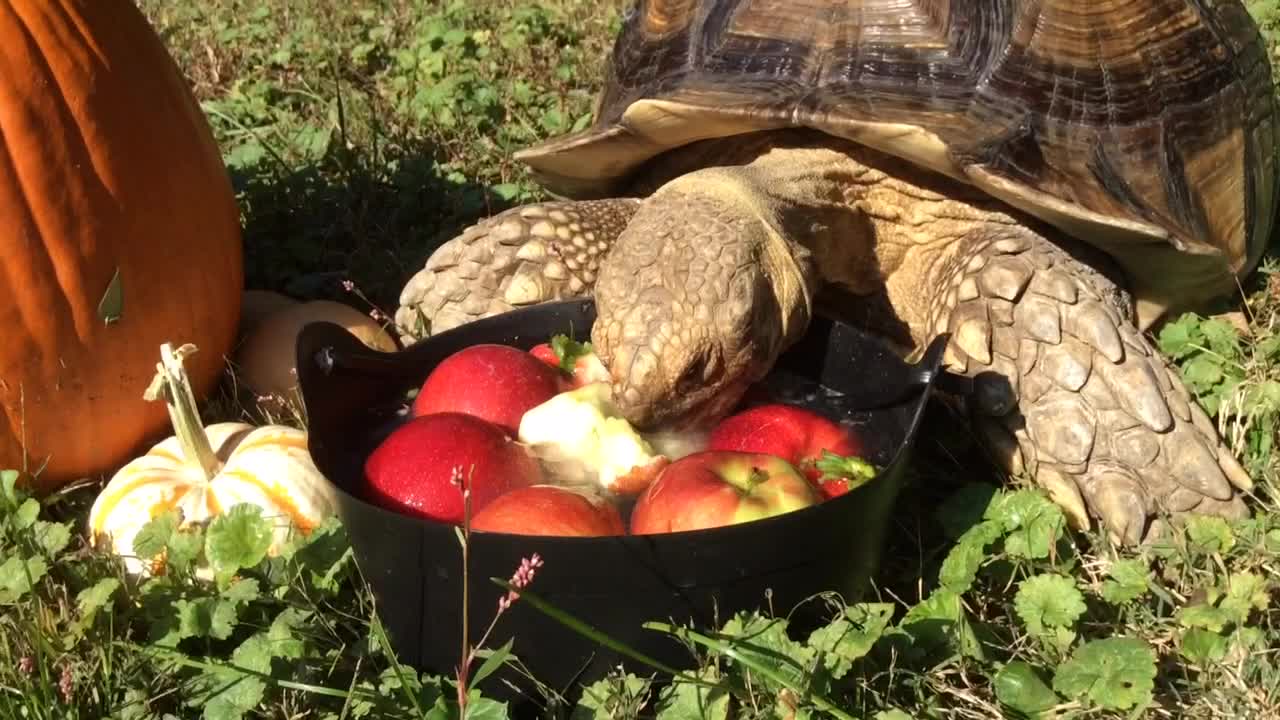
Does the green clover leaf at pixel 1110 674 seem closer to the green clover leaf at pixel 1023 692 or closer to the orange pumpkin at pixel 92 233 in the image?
the green clover leaf at pixel 1023 692

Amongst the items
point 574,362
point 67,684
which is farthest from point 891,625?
point 67,684

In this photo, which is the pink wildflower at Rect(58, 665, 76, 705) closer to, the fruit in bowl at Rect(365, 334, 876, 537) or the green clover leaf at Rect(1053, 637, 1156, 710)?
the fruit in bowl at Rect(365, 334, 876, 537)

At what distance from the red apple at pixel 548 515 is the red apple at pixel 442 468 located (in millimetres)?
89

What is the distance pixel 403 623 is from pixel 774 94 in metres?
1.44

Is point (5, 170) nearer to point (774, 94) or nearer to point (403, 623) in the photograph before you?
point (403, 623)

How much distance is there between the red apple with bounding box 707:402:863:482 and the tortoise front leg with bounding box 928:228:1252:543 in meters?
0.59


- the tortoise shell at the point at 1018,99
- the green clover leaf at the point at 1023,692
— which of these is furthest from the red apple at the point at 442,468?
the tortoise shell at the point at 1018,99

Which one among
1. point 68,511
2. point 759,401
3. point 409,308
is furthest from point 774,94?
point 68,511

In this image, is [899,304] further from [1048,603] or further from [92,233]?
[92,233]

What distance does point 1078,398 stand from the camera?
8.28 feet

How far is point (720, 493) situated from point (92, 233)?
1.55 metres

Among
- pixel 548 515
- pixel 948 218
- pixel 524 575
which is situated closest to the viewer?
pixel 524 575

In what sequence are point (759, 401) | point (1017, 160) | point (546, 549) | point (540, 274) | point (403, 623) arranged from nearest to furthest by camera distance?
point (546, 549)
point (403, 623)
point (759, 401)
point (1017, 160)
point (540, 274)

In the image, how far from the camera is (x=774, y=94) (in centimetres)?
266
